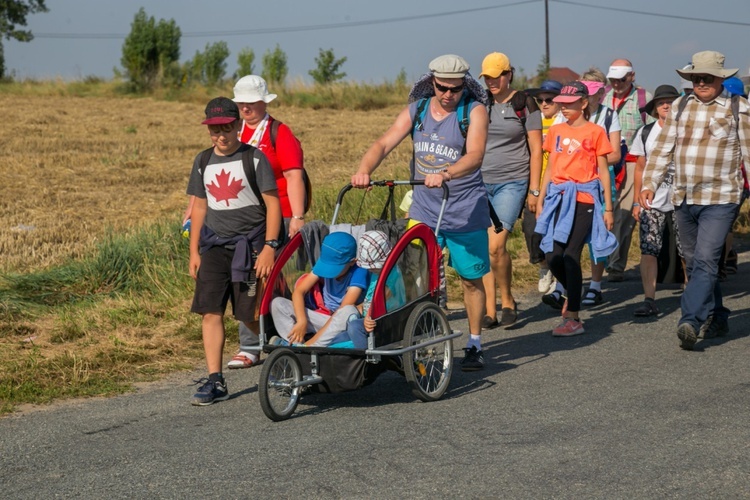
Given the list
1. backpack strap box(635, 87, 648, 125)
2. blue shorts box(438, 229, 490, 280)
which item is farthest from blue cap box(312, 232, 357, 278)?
backpack strap box(635, 87, 648, 125)

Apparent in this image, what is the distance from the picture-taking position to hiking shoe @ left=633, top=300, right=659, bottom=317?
31.8ft

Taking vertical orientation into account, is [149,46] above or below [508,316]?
above

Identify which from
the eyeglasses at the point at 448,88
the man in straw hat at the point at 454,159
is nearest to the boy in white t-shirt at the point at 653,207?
the man in straw hat at the point at 454,159

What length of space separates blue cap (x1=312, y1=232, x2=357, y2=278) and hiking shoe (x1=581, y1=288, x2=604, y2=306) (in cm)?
437

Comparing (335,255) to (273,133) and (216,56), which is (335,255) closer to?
(273,133)

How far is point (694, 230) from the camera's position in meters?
8.53

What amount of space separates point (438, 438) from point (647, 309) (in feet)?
14.4

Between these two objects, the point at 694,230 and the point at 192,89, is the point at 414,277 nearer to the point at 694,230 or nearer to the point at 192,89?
the point at 694,230

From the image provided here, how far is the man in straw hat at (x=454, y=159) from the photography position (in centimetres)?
729

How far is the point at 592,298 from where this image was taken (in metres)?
10.5

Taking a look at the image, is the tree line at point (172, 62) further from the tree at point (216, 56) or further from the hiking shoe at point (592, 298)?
the hiking shoe at point (592, 298)

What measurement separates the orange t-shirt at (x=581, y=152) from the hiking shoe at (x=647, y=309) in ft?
3.98

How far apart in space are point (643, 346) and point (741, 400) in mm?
1889

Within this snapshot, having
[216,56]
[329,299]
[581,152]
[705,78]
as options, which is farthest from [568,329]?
[216,56]
